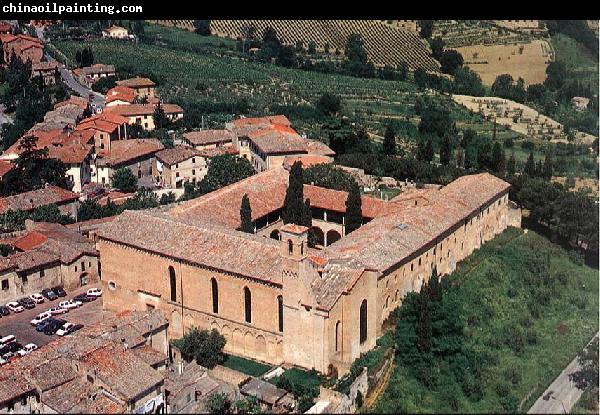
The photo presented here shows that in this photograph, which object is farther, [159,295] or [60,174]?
[60,174]

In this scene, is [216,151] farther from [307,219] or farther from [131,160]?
[307,219]

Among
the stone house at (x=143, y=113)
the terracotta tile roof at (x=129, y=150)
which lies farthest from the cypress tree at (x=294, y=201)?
the stone house at (x=143, y=113)

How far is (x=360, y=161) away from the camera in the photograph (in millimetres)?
40344

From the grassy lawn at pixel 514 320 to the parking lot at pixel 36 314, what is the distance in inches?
474

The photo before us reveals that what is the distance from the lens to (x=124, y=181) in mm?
43688

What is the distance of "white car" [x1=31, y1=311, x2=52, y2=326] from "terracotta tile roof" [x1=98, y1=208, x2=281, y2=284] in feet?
11.3

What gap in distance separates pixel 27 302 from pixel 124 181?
1432 centimetres

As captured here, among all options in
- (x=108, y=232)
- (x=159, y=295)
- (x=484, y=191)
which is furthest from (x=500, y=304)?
(x=108, y=232)

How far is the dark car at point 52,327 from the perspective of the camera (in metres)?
27.4

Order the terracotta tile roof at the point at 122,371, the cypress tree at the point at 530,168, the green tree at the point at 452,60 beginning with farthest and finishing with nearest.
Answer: the green tree at the point at 452,60, the cypress tree at the point at 530,168, the terracotta tile roof at the point at 122,371

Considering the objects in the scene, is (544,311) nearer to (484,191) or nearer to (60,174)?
(484,191)

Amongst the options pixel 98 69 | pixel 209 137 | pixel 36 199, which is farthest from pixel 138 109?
pixel 36 199

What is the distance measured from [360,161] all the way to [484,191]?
8.95 meters

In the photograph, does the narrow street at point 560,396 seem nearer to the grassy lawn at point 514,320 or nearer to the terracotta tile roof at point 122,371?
the grassy lawn at point 514,320
